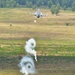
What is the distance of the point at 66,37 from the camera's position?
85.3 meters

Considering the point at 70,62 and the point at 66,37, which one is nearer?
the point at 70,62

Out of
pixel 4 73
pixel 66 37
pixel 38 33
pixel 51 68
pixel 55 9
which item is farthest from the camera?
pixel 55 9

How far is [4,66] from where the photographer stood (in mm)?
54344

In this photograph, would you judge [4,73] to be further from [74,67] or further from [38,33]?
[38,33]

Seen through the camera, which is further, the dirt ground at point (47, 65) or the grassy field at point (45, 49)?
the grassy field at point (45, 49)

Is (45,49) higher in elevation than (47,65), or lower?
lower

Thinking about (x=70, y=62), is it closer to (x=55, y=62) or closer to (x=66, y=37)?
(x=55, y=62)

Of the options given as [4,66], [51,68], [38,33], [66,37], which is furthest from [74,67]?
[38,33]

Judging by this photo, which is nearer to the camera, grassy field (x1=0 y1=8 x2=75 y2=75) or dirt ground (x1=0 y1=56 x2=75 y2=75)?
dirt ground (x1=0 y1=56 x2=75 y2=75)

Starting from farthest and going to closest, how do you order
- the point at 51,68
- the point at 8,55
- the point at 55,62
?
the point at 8,55, the point at 55,62, the point at 51,68

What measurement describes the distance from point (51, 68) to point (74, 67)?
353 cm

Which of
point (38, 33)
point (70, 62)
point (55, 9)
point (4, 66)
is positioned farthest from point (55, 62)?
point (55, 9)

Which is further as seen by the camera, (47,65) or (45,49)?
(45,49)

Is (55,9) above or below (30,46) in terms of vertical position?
below
